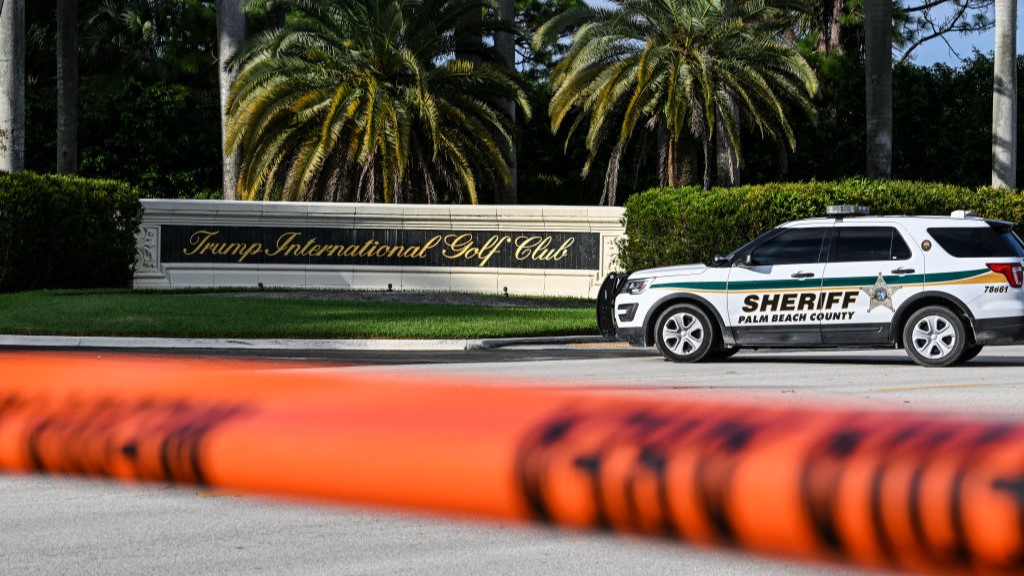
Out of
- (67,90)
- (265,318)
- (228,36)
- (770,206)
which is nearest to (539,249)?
(770,206)

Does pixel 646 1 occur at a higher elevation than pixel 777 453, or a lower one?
higher

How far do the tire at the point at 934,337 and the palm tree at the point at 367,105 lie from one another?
15884mm

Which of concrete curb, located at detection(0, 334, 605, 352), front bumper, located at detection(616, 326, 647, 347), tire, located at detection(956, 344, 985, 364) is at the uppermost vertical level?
front bumper, located at detection(616, 326, 647, 347)

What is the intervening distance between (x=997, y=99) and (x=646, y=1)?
8040mm

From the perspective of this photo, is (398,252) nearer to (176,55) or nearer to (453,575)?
(176,55)

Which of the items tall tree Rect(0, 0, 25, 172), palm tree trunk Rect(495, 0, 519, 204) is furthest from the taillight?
tall tree Rect(0, 0, 25, 172)

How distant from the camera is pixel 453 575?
5.33m

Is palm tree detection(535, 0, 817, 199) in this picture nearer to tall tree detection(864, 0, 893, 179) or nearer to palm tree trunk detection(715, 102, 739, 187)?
palm tree trunk detection(715, 102, 739, 187)

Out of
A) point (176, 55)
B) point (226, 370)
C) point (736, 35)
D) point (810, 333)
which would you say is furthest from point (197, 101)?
point (226, 370)

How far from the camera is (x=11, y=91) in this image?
97.1ft

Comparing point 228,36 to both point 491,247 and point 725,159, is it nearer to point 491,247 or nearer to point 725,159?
point 491,247

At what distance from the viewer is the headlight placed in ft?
52.5

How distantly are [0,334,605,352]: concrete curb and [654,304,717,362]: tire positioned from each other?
3590mm

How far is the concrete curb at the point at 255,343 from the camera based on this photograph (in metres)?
18.1
